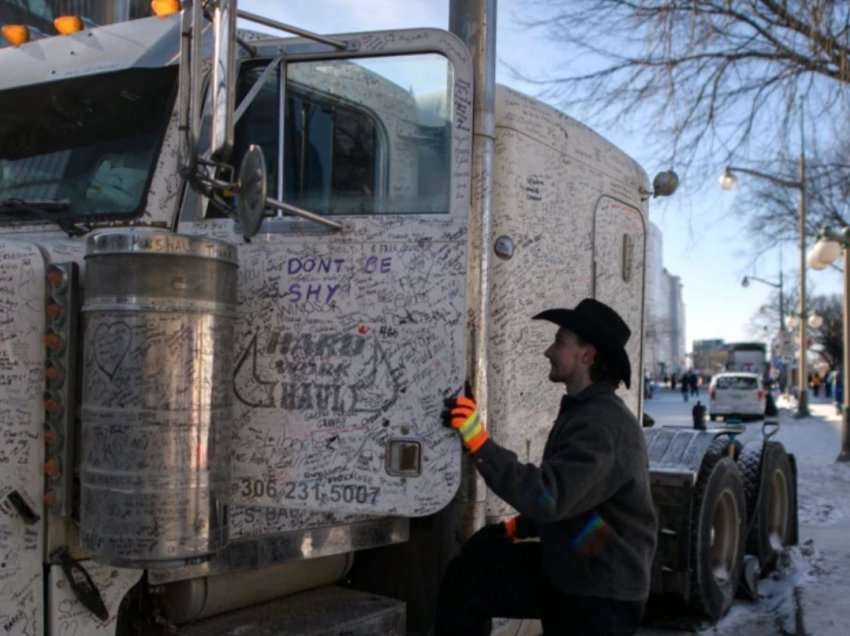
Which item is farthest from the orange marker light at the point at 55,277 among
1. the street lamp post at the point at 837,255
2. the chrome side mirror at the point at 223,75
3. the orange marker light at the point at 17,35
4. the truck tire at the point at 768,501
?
the street lamp post at the point at 837,255

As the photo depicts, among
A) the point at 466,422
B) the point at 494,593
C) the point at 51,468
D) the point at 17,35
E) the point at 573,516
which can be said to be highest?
the point at 17,35

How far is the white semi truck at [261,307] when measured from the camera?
2525 mm

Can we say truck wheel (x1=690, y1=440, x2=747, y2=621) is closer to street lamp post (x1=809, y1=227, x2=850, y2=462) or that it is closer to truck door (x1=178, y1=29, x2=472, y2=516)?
truck door (x1=178, y1=29, x2=472, y2=516)

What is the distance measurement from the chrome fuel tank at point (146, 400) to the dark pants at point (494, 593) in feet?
3.18

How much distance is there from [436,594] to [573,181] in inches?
69.1

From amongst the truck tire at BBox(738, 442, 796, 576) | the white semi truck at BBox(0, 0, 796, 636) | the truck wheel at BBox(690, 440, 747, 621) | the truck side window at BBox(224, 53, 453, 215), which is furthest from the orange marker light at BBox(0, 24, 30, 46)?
the truck tire at BBox(738, 442, 796, 576)

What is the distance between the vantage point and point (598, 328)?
315cm

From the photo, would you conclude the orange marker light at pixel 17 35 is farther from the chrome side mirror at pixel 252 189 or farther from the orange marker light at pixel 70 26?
the chrome side mirror at pixel 252 189

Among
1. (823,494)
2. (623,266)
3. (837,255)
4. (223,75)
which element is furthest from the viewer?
(837,255)

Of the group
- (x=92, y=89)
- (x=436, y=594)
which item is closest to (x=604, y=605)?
(x=436, y=594)

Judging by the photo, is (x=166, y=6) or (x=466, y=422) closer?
(x=466, y=422)

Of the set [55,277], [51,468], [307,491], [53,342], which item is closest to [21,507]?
[51,468]

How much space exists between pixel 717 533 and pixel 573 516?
10.7ft

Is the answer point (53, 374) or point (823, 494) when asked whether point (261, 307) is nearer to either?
point (53, 374)
